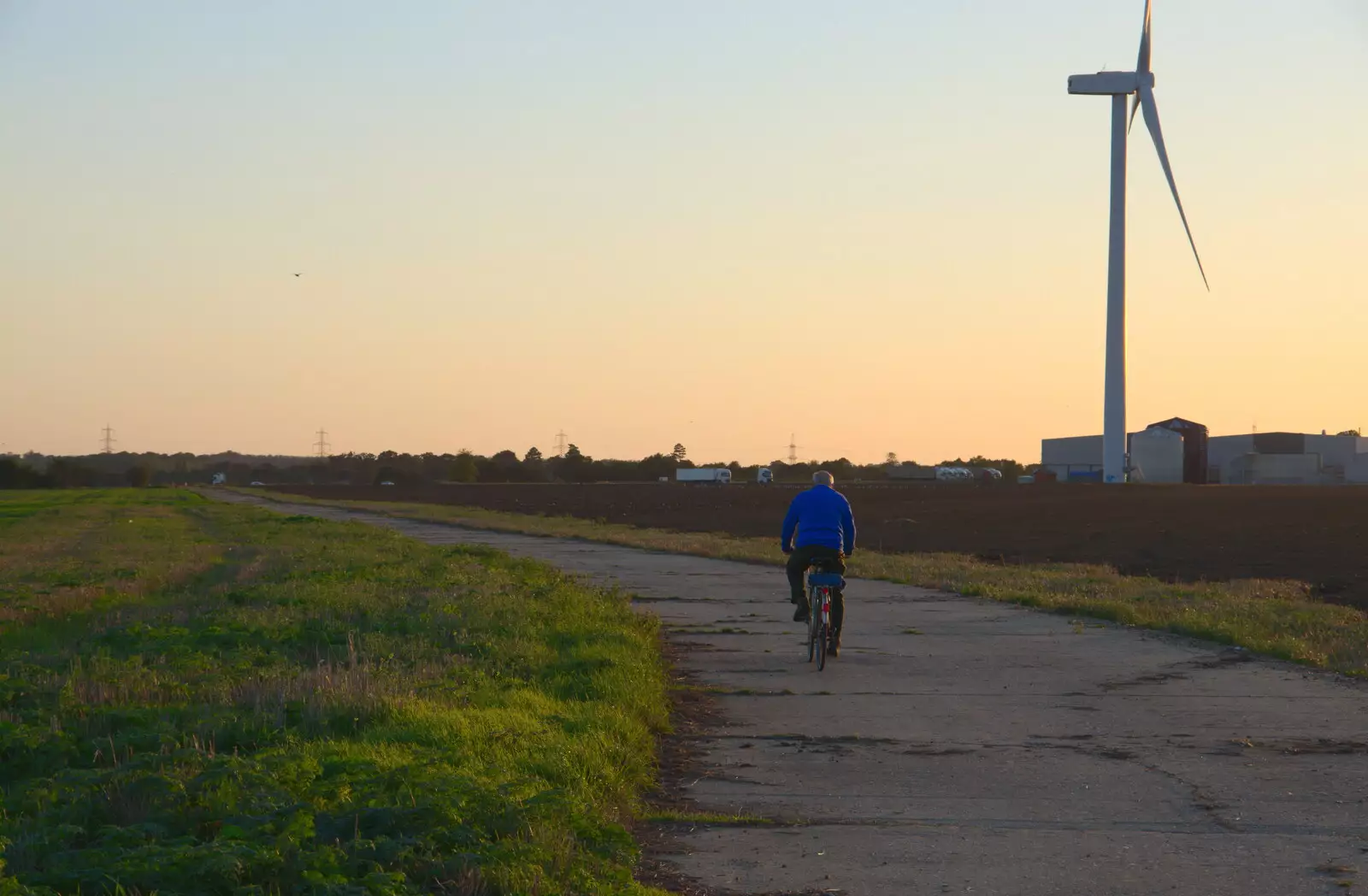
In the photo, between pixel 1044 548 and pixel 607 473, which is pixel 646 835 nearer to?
pixel 1044 548

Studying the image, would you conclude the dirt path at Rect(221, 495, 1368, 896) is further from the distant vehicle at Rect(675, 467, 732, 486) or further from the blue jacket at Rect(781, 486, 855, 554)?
the distant vehicle at Rect(675, 467, 732, 486)

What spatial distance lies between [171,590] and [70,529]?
30.9 m

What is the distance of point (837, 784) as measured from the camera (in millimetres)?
8367

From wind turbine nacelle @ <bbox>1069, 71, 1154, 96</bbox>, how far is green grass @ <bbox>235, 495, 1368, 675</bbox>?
1551 inches

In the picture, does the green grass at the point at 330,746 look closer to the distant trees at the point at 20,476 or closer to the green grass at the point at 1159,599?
the green grass at the point at 1159,599

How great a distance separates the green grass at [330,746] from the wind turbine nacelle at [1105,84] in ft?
186

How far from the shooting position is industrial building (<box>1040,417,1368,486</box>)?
10100 centimetres

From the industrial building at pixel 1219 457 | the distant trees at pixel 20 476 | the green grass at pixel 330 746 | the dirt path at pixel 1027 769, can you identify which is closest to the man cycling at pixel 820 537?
the dirt path at pixel 1027 769

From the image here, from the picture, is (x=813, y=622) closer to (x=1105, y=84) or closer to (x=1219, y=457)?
(x=1105, y=84)

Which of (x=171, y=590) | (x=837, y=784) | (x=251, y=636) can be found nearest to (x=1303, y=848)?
(x=837, y=784)

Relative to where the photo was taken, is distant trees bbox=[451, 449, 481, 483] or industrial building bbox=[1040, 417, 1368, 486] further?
distant trees bbox=[451, 449, 481, 483]

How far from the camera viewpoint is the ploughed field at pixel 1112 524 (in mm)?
33094

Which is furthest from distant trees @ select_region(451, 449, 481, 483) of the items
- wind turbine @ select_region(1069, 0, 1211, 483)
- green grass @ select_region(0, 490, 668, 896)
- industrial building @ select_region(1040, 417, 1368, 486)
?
green grass @ select_region(0, 490, 668, 896)

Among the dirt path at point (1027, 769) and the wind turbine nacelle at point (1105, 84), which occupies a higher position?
the wind turbine nacelle at point (1105, 84)
